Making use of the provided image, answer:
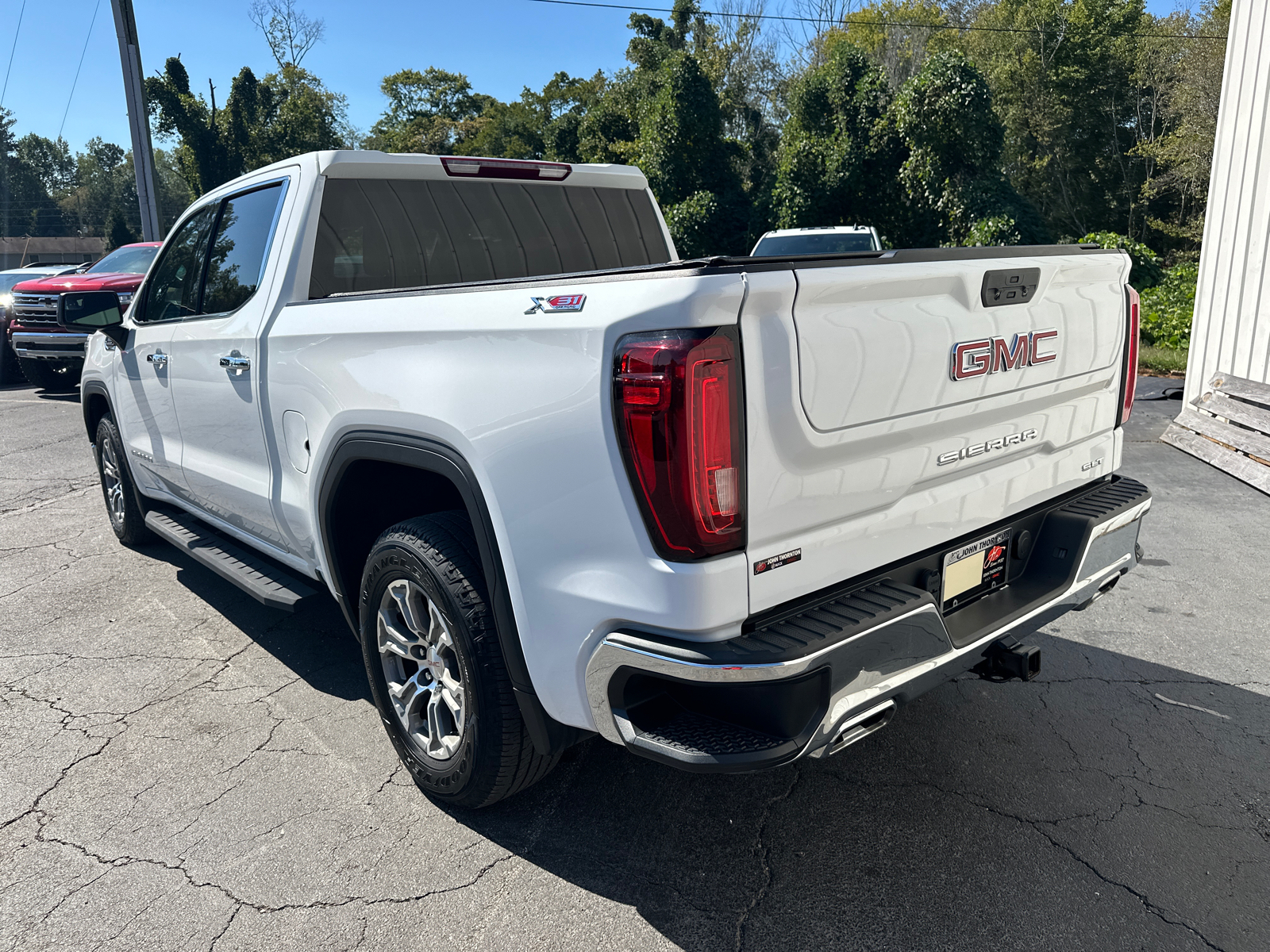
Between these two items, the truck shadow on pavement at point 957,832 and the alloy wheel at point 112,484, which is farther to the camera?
the alloy wheel at point 112,484

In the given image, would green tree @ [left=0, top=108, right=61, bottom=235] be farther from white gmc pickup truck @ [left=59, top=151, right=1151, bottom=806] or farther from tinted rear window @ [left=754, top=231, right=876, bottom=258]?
white gmc pickup truck @ [left=59, top=151, right=1151, bottom=806]

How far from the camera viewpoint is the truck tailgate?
2.03 metres

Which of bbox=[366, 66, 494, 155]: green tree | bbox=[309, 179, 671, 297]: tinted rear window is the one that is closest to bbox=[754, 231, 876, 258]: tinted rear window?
bbox=[309, 179, 671, 297]: tinted rear window

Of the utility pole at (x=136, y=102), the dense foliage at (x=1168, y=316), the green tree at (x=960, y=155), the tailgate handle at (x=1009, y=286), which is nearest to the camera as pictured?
the tailgate handle at (x=1009, y=286)

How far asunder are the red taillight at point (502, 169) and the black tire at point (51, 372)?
35.3 feet

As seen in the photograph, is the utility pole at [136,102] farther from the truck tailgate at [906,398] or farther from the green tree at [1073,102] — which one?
the green tree at [1073,102]

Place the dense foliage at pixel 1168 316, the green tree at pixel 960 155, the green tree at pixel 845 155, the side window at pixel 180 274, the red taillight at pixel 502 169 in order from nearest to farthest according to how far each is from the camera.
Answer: the red taillight at pixel 502 169
the side window at pixel 180 274
the dense foliage at pixel 1168 316
the green tree at pixel 960 155
the green tree at pixel 845 155

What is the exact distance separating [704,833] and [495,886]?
641mm

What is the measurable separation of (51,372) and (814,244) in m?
11.3

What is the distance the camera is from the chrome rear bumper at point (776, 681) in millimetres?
1970

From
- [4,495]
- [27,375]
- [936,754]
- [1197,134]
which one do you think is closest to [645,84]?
[1197,134]

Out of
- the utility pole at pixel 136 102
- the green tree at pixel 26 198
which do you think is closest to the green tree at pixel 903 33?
the utility pole at pixel 136 102

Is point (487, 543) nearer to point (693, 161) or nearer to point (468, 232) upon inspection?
point (468, 232)

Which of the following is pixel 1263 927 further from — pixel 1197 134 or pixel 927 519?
pixel 1197 134
